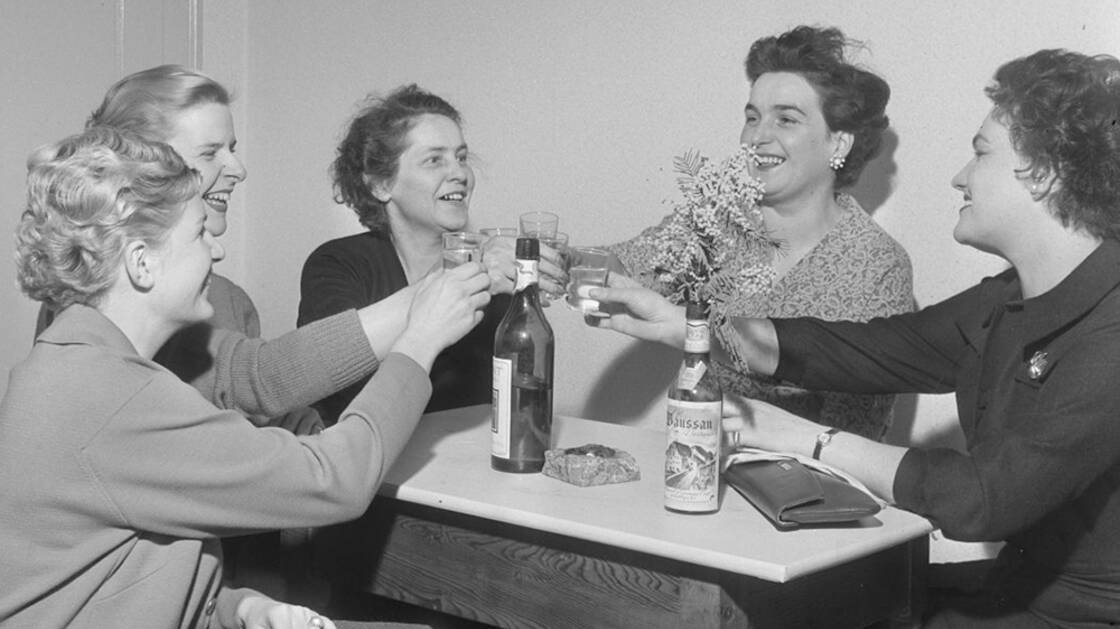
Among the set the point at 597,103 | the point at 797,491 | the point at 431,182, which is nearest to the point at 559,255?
the point at 797,491

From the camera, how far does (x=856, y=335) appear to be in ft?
7.47

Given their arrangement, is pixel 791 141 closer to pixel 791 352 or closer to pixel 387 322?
pixel 791 352

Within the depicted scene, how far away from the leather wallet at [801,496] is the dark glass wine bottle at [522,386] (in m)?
0.32

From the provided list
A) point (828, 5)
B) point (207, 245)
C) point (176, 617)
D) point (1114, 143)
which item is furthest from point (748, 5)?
point (176, 617)

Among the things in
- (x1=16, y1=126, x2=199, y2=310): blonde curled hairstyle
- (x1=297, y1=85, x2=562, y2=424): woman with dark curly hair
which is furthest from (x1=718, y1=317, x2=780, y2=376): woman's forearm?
(x1=16, y1=126, x2=199, y2=310): blonde curled hairstyle

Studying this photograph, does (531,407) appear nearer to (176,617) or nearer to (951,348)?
(176,617)

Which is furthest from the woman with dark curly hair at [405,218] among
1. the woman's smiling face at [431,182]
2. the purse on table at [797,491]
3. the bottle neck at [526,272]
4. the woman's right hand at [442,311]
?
the purse on table at [797,491]

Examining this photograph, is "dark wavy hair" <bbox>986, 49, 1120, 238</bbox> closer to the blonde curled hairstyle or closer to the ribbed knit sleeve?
the ribbed knit sleeve

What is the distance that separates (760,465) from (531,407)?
13.8 inches

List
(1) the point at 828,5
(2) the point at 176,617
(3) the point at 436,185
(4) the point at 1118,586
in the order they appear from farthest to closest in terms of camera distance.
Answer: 1. (1) the point at 828,5
2. (3) the point at 436,185
3. (4) the point at 1118,586
4. (2) the point at 176,617

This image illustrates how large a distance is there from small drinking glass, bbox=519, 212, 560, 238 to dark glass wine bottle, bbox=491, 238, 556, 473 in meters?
0.23

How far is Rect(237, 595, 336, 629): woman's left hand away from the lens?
4.87 ft

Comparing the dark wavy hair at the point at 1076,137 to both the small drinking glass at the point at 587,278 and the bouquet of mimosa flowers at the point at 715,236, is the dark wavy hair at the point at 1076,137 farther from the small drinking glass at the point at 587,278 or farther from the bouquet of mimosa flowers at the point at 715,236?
the small drinking glass at the point at 587,278

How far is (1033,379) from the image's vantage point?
187 cm
